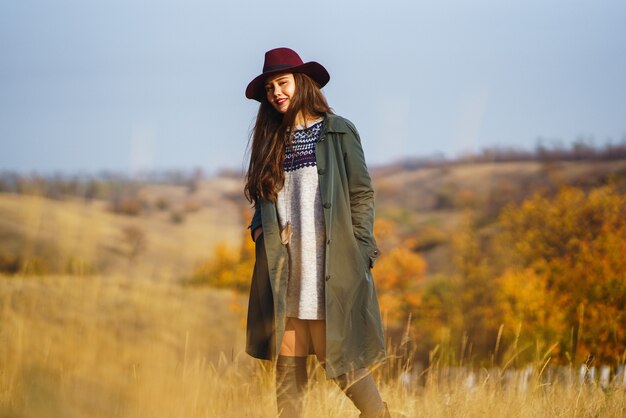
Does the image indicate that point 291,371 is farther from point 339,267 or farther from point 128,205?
point 128,205

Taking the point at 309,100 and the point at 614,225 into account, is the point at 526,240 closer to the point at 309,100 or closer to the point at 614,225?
the point at 614,225

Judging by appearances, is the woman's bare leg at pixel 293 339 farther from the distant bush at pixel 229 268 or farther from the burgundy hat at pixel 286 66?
the distant bush at pixel 229 268

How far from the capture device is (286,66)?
9.74 feet

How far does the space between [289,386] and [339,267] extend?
52 cm

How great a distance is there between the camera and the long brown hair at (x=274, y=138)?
114 inches

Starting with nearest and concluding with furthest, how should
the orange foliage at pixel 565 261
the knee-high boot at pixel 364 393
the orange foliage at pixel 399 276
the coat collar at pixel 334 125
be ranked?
the knee-high boot at pixel 364 393
the coat collar at pixel 334 125
the orange foliage at pixel 565 261
the orange foliage at pixel 399 276

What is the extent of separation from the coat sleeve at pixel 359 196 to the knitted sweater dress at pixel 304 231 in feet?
0.46

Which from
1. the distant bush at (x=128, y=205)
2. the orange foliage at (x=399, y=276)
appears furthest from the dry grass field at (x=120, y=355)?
the distant bush at (x=128, y=205)

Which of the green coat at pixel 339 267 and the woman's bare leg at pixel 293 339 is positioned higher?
the green coat at pixel 339 267

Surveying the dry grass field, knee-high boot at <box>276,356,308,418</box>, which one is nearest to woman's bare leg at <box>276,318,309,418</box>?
knee-high boot at <box>276,356,308,418</box>

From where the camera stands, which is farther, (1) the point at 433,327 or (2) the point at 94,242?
(1) the point at 433,327

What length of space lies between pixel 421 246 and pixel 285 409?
40.4 metres

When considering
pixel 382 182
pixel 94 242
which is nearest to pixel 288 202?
pixel 94 242

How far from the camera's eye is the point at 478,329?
82.2 feet
